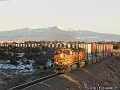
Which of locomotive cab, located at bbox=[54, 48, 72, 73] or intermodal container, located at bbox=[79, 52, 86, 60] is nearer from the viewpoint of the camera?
locomotive cab, located at bbox=[54, 48, 72, 73]

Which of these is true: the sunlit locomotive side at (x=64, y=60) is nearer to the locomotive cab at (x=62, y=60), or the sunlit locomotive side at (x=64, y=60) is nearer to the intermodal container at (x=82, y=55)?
the locomotive cab at (x=62, y=60)

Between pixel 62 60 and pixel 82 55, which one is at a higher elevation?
pixel 62 60

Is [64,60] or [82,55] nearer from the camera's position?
[64,60]

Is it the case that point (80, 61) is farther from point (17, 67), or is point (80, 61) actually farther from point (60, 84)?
point (60, 84)

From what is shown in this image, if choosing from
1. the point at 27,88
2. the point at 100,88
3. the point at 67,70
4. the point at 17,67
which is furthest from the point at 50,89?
the point at 17,67

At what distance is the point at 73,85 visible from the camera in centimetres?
2041

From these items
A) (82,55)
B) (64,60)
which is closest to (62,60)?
(64,60)

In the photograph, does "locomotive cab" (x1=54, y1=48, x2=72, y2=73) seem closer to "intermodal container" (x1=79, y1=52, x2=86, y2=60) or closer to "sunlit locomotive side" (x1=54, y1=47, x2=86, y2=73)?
"sunlit locomotive side" (x1=54, y1=47, x2=86, y2=73)

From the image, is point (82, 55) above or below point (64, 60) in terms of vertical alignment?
below

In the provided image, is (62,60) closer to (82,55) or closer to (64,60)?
(64,60)

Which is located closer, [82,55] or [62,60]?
[62,60]

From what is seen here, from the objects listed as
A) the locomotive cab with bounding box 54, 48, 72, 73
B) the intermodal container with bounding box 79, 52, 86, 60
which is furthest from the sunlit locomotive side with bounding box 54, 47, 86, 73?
the intermodal container with bounding box 79, 52, 86, 60

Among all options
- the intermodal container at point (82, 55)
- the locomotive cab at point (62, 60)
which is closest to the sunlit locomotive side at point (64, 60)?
the locomotive cab at point (62, 60)

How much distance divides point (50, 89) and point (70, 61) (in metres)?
11.5
